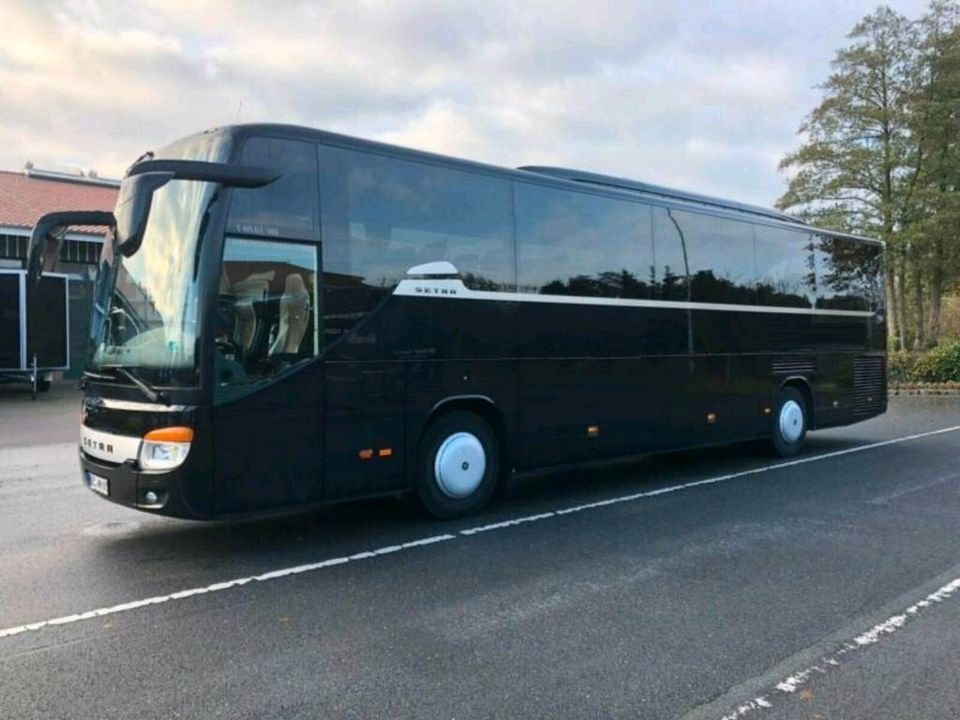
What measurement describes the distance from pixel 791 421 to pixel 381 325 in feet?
24.0

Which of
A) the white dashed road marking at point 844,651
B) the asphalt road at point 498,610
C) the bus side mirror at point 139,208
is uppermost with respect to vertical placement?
the bus side mirror at point 139,208

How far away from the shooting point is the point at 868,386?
13227 mm

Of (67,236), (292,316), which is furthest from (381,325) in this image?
(67,236)

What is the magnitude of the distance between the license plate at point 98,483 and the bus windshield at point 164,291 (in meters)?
0.85

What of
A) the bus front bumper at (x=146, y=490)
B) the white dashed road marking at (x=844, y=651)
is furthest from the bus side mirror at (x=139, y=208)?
the white dashed road marking at (x=844, y=651)

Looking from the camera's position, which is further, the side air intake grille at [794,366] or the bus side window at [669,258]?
the side air intake grille at [794,366]

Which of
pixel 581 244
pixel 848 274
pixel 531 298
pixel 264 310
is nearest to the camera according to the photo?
pixel 264 310

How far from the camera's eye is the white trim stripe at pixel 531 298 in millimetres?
7184

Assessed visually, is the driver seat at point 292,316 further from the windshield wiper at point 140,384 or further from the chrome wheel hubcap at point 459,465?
the chrome wheel hubcap at point 459,465

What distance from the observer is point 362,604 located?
17.1ft

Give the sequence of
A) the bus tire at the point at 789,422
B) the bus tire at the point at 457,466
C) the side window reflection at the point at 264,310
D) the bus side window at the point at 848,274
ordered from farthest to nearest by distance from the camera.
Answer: the bus side window at the point at 848,274 < the bus tire at the point at 789,422 < the bus tire at the point at 457,466 < the side window reflection at the point at 264,310

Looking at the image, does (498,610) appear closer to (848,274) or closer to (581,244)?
(581,244)

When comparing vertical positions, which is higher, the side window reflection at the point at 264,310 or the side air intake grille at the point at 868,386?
the side window reflection at the point at 264,310

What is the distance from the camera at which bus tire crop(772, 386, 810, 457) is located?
11.5 metres
